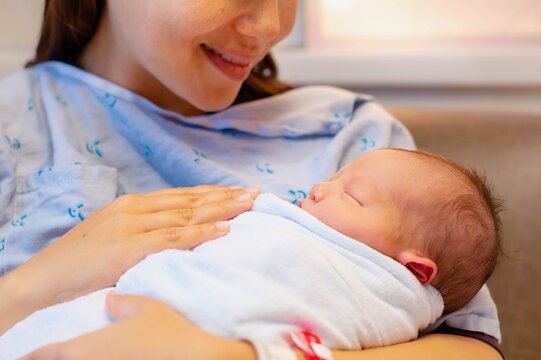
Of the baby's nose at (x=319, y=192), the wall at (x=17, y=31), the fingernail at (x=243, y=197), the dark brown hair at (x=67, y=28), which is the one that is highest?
the dark brown hair at (x=67, y=28)

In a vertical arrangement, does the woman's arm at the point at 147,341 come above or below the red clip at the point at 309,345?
above

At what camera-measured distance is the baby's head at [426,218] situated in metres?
0.77

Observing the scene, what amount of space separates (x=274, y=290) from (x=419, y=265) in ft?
0.66

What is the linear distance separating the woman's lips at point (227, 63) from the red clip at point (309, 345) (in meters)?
0.52

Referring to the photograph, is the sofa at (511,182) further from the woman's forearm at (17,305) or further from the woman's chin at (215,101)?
the woman's forearm at (17,305)

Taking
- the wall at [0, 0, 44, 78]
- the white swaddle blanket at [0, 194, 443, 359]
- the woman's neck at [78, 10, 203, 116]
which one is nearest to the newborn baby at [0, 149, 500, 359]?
the white swaddle blanket at [0, 194, 443, 359]

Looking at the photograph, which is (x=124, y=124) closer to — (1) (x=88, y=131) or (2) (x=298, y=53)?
(1) (x=88, y=131)

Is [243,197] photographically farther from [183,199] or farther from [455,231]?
[455,231]

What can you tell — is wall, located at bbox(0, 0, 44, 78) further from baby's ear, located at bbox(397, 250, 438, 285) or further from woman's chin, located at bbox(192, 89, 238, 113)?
baby's ear, located at bbox(397, 250, 438, 285)

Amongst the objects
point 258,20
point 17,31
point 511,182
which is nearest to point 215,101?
point 258,20

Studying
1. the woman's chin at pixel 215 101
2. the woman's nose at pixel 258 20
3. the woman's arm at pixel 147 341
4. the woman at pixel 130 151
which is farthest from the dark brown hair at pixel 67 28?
the woman's arm at pixel 147 341

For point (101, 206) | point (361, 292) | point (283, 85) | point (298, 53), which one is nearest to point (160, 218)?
point (101, 206)

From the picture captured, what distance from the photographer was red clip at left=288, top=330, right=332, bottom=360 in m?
0.64

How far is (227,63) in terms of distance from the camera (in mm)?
1043
